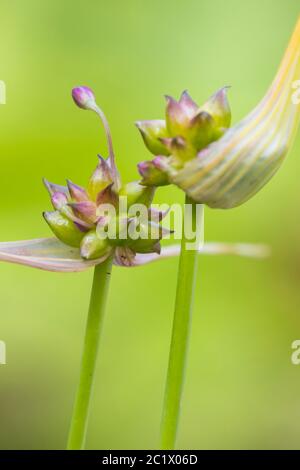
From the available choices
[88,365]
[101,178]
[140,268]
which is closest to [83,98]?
[101,178]

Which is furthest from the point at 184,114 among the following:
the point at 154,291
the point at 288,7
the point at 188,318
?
the point at 288,7

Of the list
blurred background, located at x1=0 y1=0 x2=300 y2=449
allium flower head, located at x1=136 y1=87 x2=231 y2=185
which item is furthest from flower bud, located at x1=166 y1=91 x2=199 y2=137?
blurred background, located at x1=0 y1=0 x2=300 y2=449

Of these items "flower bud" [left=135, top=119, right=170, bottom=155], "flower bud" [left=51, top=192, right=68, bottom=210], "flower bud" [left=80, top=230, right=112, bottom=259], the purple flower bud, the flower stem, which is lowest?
the flower stem

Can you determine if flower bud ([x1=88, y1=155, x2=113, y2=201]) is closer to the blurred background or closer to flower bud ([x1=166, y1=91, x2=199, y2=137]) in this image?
flower bud ([x1=166, y1=91, x2=199, y2=137])

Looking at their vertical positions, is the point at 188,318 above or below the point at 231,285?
below

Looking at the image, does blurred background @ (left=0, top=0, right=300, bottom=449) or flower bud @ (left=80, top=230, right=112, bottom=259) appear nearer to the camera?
flower bud @ (left=80, top=230, right=112, bottom=259)

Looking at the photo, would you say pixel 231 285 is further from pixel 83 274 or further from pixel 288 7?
pixel 288 7
